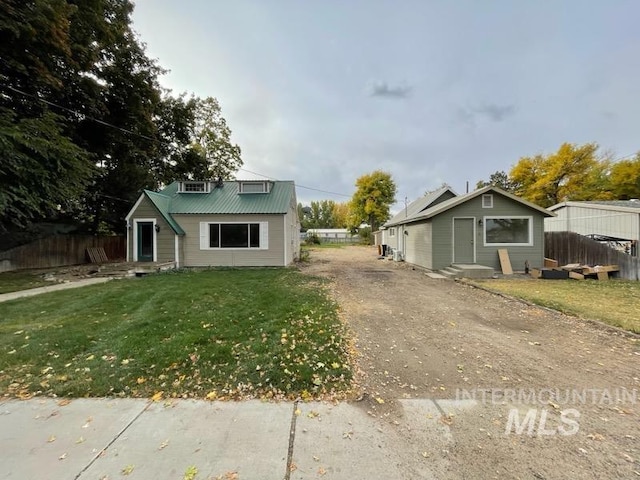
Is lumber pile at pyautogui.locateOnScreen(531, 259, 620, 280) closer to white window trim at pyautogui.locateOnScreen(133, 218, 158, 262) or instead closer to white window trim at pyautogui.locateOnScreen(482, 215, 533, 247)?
white window trim at pyautogui.locateOnScreen(482, 215, 533, 247)

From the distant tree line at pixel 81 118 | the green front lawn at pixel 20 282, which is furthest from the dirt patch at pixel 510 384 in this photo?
the distant tree line at pixel 81 118

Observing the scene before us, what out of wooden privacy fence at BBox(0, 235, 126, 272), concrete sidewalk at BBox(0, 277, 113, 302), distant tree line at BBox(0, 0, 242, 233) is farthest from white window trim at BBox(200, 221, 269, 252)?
wooden privacy fence at BBox(0, 235, 126, 272)

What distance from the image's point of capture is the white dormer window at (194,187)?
→ 52.6 feet

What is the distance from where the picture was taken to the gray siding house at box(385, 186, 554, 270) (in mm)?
12398

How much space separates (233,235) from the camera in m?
14.6

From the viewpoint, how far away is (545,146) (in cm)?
3080

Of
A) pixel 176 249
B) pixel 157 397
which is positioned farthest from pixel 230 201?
pixel 157 397

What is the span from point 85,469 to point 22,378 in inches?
90.9

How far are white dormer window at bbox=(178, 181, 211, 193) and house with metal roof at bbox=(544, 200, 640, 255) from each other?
18.3m

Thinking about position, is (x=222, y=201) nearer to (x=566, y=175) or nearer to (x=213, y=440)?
(x=213, y=440)

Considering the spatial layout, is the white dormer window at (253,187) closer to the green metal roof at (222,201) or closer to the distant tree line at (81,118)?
the green metal roof at (222,201)

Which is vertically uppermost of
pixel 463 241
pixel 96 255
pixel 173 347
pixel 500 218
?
pixel 500 218

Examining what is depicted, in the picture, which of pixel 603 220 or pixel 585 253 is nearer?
pixel 585 253

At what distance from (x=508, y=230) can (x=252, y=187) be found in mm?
12594
